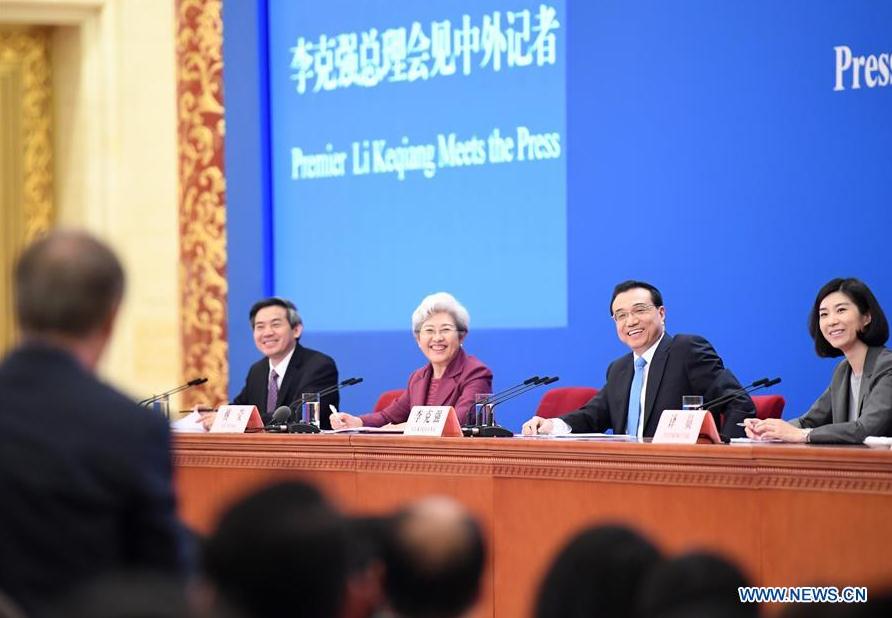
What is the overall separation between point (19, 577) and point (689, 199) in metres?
4.37

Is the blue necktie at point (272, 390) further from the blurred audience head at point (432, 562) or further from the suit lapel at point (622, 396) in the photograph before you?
the blurred audience head at point (432, 562)

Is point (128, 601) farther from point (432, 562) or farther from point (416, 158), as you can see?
point (416, 158)

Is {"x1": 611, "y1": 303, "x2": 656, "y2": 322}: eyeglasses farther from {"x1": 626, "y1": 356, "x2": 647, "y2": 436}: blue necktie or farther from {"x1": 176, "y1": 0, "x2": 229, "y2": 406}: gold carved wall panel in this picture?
{"x1": 176, "y1": 0, "x2": 229, "y2": 406}: gold carved wall panel

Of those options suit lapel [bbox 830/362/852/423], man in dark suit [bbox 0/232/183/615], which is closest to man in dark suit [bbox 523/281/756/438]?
suit lapel [bbox 830/362/852/423]

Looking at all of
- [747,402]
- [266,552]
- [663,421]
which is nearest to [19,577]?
[266,552]

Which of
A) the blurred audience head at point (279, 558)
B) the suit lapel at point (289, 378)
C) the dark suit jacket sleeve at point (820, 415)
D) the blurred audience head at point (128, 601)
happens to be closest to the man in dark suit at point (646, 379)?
the dark suit jacket sleeve at point (820, 415)

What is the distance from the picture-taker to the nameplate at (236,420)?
15.8 ft

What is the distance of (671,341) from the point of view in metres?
4.63

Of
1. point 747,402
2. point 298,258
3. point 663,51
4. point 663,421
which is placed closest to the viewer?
point 663,421

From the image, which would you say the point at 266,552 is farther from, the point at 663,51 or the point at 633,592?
the point at 663,51

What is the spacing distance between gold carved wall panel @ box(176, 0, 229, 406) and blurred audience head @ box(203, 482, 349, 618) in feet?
19.9

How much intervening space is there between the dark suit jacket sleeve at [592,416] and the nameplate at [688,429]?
0.98m

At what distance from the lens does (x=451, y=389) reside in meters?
5.11

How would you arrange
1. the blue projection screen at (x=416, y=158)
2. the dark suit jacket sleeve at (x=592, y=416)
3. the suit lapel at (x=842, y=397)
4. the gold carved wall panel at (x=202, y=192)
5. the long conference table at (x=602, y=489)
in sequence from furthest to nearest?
the gold carved wall panel at (x=202, y=192)
the blue projection screen at (x=416, y=158)
the dark suit jacket sleeve at (x=592, y=416)
the suit lapel at (x=842, y=397)
the long conference table at (x=602, y=489)
